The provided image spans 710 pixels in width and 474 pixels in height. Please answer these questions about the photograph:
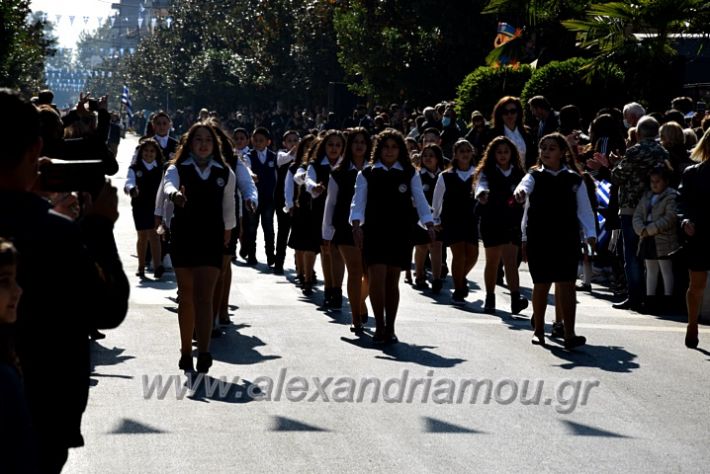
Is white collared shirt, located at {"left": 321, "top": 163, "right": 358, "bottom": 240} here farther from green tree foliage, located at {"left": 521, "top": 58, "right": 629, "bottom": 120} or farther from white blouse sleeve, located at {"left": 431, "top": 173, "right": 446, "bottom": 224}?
green tree foliage, located at {"left": 521, "top": 58, "right": 629, "bottom": 120}

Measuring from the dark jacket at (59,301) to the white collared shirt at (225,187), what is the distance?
19.4 feet

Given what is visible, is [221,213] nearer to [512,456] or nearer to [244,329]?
[244,329]

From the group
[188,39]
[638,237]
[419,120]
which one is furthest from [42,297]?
[188,39]

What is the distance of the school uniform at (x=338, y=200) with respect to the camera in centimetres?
1287

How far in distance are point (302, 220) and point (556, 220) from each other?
164 inches

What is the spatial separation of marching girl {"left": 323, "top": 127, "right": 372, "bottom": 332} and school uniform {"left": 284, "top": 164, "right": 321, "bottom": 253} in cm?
175

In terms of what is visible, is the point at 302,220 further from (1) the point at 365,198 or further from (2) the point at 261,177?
(2) the point at 261,177

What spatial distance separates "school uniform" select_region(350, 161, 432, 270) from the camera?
11.8m

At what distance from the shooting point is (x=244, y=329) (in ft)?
40.9

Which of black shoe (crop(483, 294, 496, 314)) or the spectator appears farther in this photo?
black shoe (crop(483, 294, 496, 314))

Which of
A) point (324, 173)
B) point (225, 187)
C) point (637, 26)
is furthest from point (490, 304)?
point (637, 26)

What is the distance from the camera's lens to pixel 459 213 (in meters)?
14.9

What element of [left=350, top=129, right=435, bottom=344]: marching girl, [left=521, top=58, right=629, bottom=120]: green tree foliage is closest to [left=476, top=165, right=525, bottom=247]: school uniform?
[left=350, top=129, right=435, bottom=344]: marching girl

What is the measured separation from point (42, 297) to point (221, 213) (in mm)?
6080
